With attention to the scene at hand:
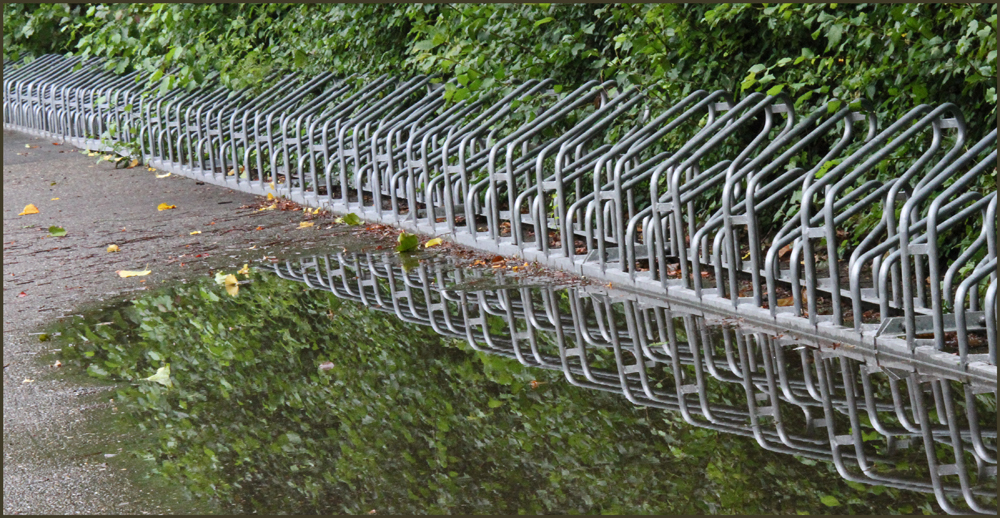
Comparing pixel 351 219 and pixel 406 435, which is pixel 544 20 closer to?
pixel 351 219

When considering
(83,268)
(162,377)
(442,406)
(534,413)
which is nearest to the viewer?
(534,413)

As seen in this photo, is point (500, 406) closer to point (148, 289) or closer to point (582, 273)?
point (582, 273)

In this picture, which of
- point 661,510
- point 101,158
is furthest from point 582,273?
point 101,158

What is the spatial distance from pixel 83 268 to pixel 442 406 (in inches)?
165

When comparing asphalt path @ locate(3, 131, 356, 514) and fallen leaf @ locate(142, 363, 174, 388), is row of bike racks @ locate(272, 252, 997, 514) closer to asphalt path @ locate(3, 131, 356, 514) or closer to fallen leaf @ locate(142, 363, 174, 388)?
fallen leaf @ locate(142, 363, 174, 388)

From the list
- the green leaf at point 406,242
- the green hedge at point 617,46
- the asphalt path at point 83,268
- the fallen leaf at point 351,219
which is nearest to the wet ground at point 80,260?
the asphalt path at point 83,268

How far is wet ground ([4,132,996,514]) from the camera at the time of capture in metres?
3.42

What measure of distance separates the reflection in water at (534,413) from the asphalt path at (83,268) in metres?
0.20

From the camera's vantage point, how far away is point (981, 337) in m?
4.61

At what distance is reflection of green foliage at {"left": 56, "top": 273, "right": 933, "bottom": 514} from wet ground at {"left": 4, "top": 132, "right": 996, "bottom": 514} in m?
0.01

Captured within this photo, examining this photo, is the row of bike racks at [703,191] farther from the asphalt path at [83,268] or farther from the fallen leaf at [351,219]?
the asphalt path at [83,268]

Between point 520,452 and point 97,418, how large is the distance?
174cm

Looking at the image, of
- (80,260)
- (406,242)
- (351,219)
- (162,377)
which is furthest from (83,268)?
(162,377)

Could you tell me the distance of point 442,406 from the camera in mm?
4289
